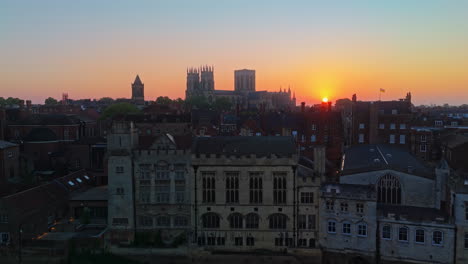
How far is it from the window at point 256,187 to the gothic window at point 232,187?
166 cm

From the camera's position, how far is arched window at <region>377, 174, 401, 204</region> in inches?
1774

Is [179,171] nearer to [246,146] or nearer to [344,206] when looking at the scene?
[246,146]

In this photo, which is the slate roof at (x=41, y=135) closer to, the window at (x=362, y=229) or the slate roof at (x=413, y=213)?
the window at (x=362, y=229)

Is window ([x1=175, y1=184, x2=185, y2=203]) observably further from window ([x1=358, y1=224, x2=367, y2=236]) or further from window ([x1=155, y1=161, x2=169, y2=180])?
window ([x1=358, y1=224, x2=367, y2=236])

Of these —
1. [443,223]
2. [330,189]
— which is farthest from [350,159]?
[443,223]

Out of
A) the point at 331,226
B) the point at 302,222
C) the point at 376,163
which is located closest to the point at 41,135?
the point at 302,222

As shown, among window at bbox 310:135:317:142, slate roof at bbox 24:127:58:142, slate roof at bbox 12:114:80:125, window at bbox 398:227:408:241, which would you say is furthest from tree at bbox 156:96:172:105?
window at bbox 398:227:408:241

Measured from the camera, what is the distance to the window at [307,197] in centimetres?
4541

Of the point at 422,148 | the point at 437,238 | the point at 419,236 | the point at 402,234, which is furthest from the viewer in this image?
the point at 422,148

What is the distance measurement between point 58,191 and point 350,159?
4210 centimetres

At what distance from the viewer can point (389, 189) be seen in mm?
45312

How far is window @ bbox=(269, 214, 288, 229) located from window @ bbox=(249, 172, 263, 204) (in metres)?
2.47

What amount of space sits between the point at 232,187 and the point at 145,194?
10.6 metres

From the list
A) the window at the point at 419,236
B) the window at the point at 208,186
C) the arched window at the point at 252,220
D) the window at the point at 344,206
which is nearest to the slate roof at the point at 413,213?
the window at the point at 419,236
